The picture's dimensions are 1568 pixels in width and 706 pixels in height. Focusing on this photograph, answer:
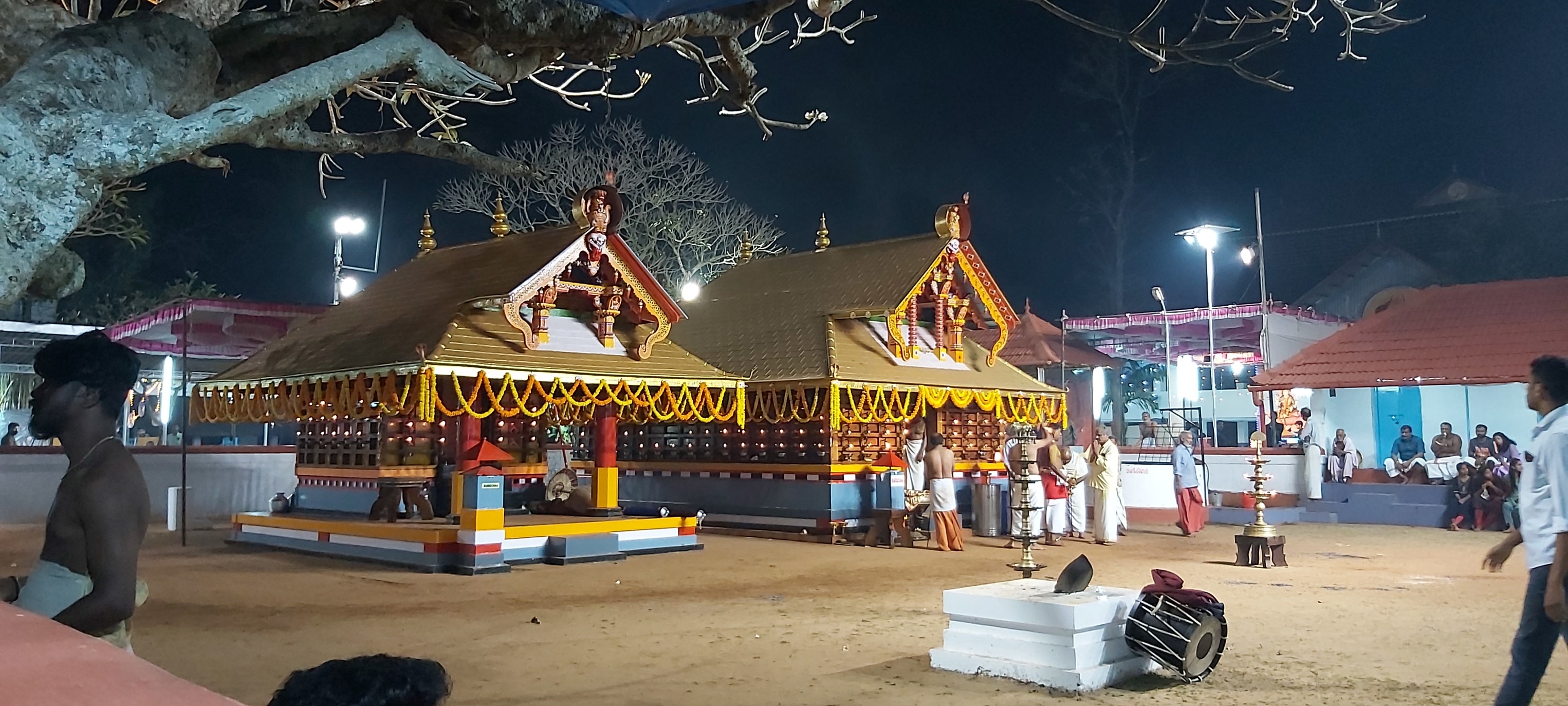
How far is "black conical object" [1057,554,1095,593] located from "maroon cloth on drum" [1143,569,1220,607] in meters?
0.40

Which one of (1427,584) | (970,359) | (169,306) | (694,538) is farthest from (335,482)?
(1427,584)

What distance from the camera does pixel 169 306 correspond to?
2200cm

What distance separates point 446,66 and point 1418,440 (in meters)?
23.1

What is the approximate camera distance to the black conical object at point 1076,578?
291 inches

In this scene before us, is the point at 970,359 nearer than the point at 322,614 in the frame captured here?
No

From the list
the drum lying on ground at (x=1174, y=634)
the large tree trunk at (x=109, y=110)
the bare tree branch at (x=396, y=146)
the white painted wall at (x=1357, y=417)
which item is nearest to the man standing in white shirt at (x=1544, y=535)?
the drum lying on ground at (x=1174, y=634)

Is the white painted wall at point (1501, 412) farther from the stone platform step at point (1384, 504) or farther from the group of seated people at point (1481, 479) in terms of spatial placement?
the stone platform step at point (1384, 504)

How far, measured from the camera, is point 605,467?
52.9 ft

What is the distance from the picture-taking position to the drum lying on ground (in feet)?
23.5

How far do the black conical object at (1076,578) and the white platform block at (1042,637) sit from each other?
0.17 feet

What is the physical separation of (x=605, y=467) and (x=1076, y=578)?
9.85 metres

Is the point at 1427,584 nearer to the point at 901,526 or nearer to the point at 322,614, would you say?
the point at 901,526

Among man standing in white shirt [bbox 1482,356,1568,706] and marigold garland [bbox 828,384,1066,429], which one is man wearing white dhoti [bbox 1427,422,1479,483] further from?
man standing in white shirt [bbox 1482,356,1568,706]

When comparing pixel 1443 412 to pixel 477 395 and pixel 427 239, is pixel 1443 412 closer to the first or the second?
pixel 477 395
